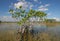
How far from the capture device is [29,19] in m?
9.38

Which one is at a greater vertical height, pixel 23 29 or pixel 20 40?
pixel 23 29

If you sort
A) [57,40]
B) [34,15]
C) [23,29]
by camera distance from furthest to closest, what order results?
[34,15], [57,40], [23,29]

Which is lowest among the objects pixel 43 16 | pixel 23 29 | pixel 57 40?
pixel 57 40

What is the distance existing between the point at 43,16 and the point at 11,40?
11.1 ft

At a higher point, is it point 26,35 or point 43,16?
point 43,16

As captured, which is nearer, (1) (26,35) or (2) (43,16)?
(1) (26,35)

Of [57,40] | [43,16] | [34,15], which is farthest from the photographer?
[43,16]

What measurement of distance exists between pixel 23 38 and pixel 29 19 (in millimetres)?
1428

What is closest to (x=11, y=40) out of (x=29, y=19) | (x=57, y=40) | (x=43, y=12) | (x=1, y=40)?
(x=1, y=40)

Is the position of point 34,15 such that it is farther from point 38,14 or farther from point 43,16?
point 43,16

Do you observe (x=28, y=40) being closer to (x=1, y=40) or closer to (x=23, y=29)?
(x=23, y=29)

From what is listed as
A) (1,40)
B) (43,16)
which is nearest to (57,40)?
(43,16)

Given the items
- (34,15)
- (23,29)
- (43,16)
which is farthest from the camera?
(43,16)

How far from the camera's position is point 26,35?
892 centimetres
